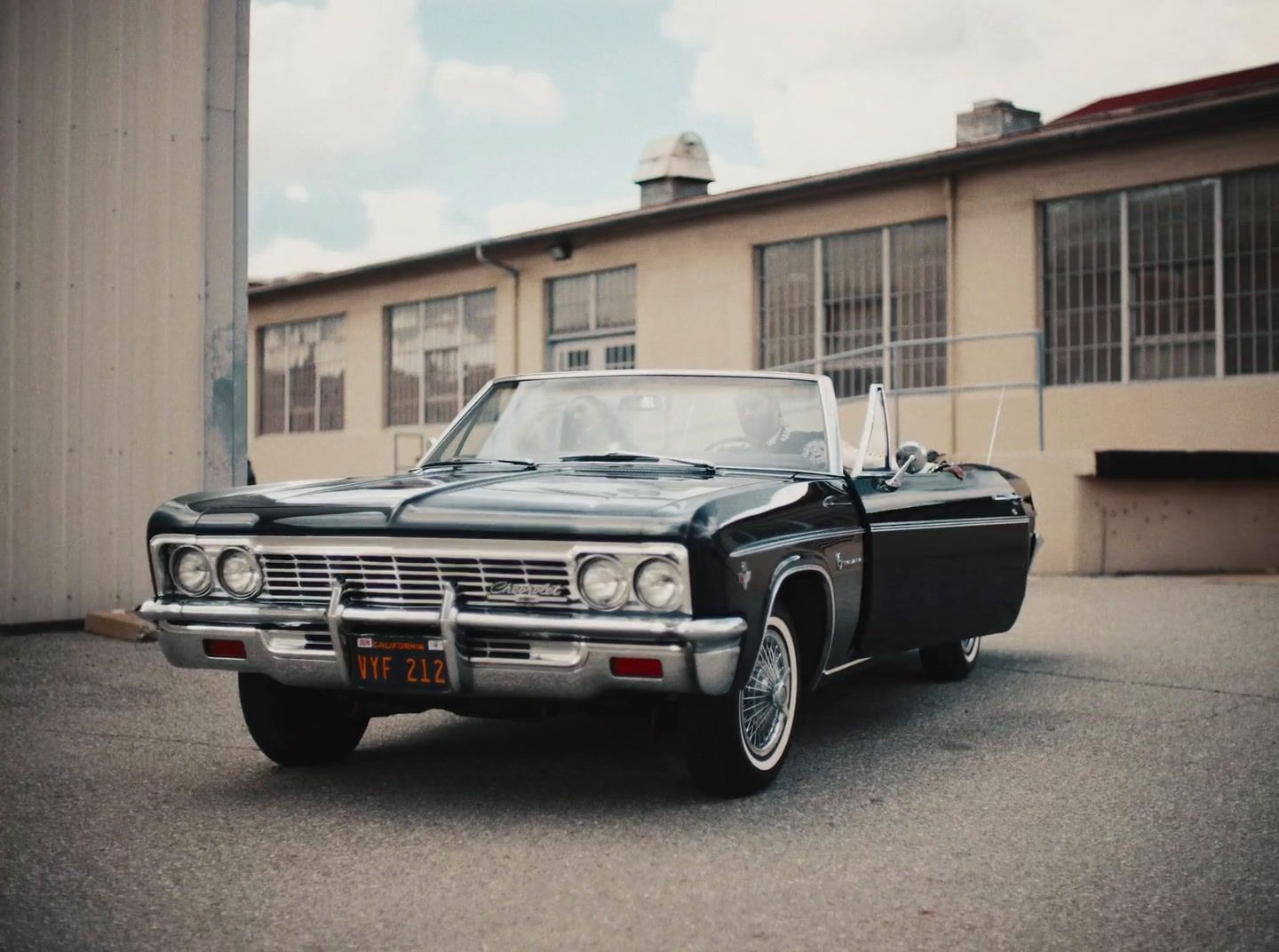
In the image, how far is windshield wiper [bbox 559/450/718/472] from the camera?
18.2ft

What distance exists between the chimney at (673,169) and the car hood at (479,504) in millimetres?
17412

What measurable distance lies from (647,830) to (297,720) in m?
1.55

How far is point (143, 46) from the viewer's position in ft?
32.8

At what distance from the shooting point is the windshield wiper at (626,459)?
5.55 meters

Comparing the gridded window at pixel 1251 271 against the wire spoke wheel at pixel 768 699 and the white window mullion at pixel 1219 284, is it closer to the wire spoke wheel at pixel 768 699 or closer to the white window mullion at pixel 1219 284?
the white window mullion at pixel 1219 284

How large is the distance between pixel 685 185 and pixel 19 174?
552 inches

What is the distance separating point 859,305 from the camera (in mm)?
18359

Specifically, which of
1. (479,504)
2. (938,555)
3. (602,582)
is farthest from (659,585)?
(938,555)

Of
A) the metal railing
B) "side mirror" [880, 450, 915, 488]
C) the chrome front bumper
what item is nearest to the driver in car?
"side mirror" [880, 450, 915, 488]

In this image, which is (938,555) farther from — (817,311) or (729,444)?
(817,311)

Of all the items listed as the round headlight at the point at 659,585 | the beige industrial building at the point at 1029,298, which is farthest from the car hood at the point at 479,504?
the beige industrial building at the point at 1029,298

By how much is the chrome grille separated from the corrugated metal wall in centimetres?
542

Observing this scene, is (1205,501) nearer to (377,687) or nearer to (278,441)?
(377,687)

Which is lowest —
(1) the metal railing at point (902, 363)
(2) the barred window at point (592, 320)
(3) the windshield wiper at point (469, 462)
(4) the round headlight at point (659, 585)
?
(4) the round headlight at point (659, 585)
